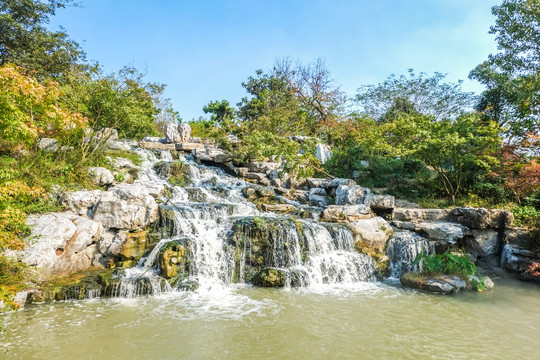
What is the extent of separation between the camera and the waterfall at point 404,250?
803cm

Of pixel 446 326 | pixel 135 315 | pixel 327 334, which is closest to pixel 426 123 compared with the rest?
pixel 446 326

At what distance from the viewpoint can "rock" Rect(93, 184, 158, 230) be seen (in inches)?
291

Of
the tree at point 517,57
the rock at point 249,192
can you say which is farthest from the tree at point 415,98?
the rock at point 249,192

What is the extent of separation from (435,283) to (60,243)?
8.61m

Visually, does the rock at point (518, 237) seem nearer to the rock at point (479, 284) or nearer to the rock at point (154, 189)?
the rock at point (479, 284)

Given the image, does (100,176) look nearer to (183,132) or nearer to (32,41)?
(183,132)

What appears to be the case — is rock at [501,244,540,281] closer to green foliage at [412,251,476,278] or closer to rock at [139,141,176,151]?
green foliage at [412,251,476,278]

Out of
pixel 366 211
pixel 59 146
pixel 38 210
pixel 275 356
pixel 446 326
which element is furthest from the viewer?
pixel 366 211

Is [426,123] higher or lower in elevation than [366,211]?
higher

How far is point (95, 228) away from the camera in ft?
23.1

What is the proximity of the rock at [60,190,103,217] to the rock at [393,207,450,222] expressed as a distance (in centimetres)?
962

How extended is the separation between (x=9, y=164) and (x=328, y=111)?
1706 cm

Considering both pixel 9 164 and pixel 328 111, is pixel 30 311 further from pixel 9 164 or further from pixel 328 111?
pixel 328 111

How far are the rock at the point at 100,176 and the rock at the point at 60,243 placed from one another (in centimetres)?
179
